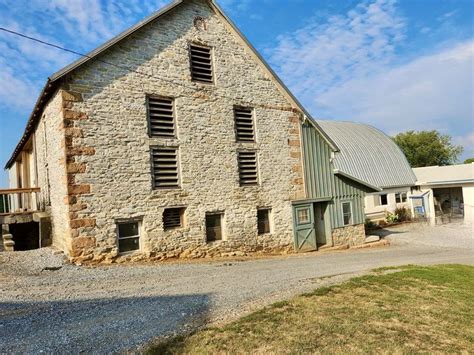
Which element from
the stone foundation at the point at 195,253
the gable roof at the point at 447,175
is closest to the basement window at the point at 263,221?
the stone foundation at the point at 195,253

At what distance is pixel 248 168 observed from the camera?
14.1 m

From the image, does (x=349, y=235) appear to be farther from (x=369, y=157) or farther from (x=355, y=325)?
(x=369, y=157)

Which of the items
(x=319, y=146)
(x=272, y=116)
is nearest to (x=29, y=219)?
(x=272, y=116)

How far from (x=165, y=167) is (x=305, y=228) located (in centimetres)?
683

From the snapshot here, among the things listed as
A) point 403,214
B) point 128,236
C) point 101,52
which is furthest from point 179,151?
point 403,214

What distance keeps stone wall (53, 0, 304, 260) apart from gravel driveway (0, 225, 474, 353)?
4.62 ft

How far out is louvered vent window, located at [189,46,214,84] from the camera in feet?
42.8

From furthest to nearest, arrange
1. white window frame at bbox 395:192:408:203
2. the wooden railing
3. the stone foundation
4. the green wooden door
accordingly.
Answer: white window frame at bbox 395:192:408:203 → the green wooden door → the wooden railing → the stone foundation

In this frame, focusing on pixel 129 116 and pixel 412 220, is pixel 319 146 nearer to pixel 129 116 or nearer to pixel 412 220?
pixel 129 116

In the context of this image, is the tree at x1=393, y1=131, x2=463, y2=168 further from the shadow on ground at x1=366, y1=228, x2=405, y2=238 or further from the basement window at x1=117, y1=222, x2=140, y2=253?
the basement window at x1=117, y1=222, x2=140, y2=253

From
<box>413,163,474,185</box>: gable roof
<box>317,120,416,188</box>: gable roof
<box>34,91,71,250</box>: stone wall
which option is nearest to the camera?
<box>34,91,71,250</box>: stone wall

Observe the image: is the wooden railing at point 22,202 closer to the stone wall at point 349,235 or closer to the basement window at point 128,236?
the basement window at point 128,236

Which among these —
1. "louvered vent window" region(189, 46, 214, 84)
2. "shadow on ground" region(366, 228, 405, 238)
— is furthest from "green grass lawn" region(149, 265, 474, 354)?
"shadow on ground" region(366, 228, 405, 238)

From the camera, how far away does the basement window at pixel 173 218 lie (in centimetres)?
1197
